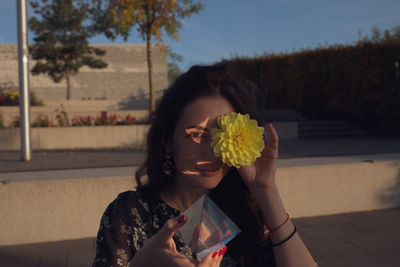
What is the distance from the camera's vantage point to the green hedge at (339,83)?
12.6 meters

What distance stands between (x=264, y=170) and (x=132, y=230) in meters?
0.56

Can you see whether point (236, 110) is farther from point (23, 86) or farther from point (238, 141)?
point (23, 86)

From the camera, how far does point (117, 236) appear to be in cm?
143

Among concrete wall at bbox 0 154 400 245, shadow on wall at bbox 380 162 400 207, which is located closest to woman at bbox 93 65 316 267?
concrete wall at bbox 0 154 400 245

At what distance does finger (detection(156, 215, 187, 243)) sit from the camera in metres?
0.96

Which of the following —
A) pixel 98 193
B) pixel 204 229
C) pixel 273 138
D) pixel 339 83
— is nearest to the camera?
pixel 204 229

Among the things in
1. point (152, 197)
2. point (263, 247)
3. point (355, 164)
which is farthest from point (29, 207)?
point (355, 164)

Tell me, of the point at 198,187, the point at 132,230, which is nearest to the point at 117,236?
the point at 132,230

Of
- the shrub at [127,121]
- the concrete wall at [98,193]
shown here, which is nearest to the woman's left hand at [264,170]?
the concrete wall at [98,193]

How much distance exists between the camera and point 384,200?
4902 millimetres

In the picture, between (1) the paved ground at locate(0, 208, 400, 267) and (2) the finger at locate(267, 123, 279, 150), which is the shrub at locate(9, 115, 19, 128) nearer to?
(1) the paved ground at locate(0, 208, 400, 267)

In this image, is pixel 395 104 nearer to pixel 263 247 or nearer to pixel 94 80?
pixel 263 247

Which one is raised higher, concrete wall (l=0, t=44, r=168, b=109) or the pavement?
concrete wall (l=0, t=44, r=168, b=109)

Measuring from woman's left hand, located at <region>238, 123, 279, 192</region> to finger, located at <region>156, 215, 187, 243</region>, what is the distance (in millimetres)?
476
